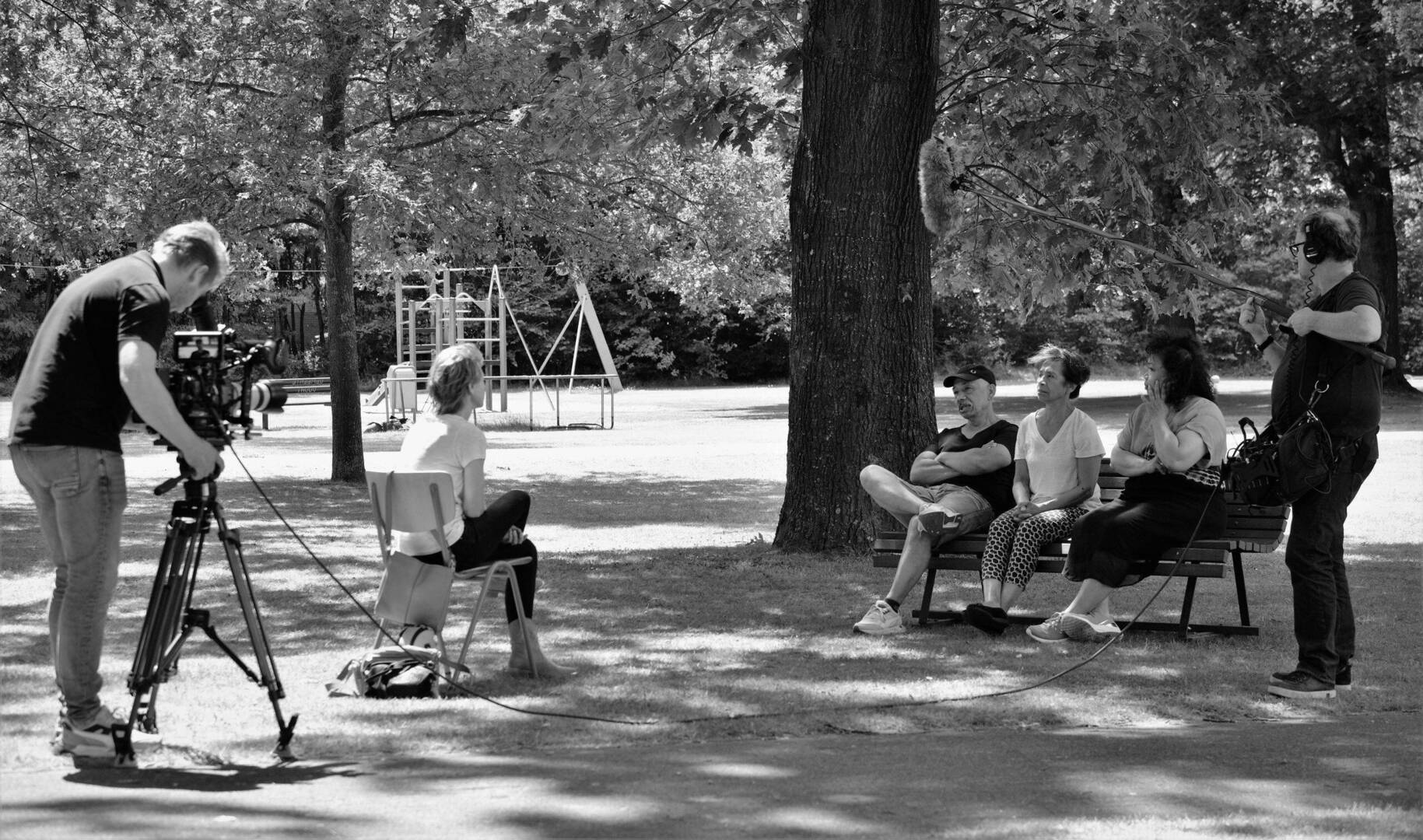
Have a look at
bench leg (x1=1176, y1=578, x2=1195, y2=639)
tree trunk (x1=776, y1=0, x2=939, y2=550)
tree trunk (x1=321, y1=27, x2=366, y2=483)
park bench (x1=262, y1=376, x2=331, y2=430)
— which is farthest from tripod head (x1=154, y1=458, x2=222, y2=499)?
park bench (x1=262, y1=376, x2=331, y2=430)

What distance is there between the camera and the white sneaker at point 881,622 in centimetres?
801

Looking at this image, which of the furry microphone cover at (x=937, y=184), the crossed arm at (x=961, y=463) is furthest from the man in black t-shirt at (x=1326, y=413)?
the furry microphone cover at (x=937, y=184)

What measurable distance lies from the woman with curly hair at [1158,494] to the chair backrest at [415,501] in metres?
2.89

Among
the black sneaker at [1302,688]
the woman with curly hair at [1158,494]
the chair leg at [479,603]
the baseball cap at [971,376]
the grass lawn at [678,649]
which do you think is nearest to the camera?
the grass lawn at [678,649]

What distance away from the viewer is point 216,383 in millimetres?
5223

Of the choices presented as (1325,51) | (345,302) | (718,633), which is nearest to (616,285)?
(1325,51)

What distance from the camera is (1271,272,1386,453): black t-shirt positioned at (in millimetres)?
6355

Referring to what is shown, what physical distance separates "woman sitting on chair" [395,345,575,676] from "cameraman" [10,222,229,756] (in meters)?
1.58

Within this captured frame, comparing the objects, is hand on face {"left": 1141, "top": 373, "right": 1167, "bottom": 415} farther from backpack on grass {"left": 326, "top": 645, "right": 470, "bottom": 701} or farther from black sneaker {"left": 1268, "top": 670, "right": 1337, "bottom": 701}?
backpack on grass {"left": 326, "top": 645, "right": 470, "bottom": 701}

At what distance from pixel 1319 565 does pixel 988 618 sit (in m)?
1.81

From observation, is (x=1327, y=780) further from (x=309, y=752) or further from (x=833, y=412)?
(x=833, y=412)

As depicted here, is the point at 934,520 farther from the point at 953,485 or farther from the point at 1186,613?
the point at 1186,613

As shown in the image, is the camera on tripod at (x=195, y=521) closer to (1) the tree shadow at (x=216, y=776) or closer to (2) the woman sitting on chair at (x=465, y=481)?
(1) the tree shadow at (x=216, y=776)

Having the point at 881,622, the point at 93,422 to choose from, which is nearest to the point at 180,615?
the point at 93,422
